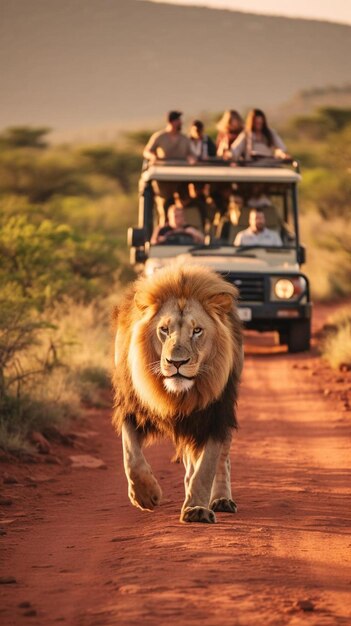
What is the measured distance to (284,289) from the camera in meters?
14.8

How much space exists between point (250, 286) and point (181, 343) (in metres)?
8.11

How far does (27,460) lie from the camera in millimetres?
9328

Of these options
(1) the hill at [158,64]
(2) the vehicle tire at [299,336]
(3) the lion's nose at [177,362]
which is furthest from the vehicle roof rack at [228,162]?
(1) the hill at [158,64]

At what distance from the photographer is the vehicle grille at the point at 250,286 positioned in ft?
47.9

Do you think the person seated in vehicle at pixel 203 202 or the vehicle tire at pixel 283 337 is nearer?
the person seated in vehicle at pixel 203 202

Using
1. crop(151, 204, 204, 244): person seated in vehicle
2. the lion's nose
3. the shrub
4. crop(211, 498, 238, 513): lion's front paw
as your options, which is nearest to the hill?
the shrub

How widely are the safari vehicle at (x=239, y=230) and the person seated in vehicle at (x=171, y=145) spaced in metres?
0.33

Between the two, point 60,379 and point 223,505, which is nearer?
point 223,505

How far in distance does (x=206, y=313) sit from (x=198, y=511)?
1044mm

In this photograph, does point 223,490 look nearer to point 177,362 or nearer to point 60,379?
point 177,362

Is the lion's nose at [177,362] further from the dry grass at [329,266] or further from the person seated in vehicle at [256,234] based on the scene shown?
the dry grass at [329,266]

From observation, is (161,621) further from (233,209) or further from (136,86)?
(136,86)

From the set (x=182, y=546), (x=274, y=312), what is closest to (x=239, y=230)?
(x=274, y=312)

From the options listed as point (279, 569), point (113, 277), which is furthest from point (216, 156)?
point (279, 569)
